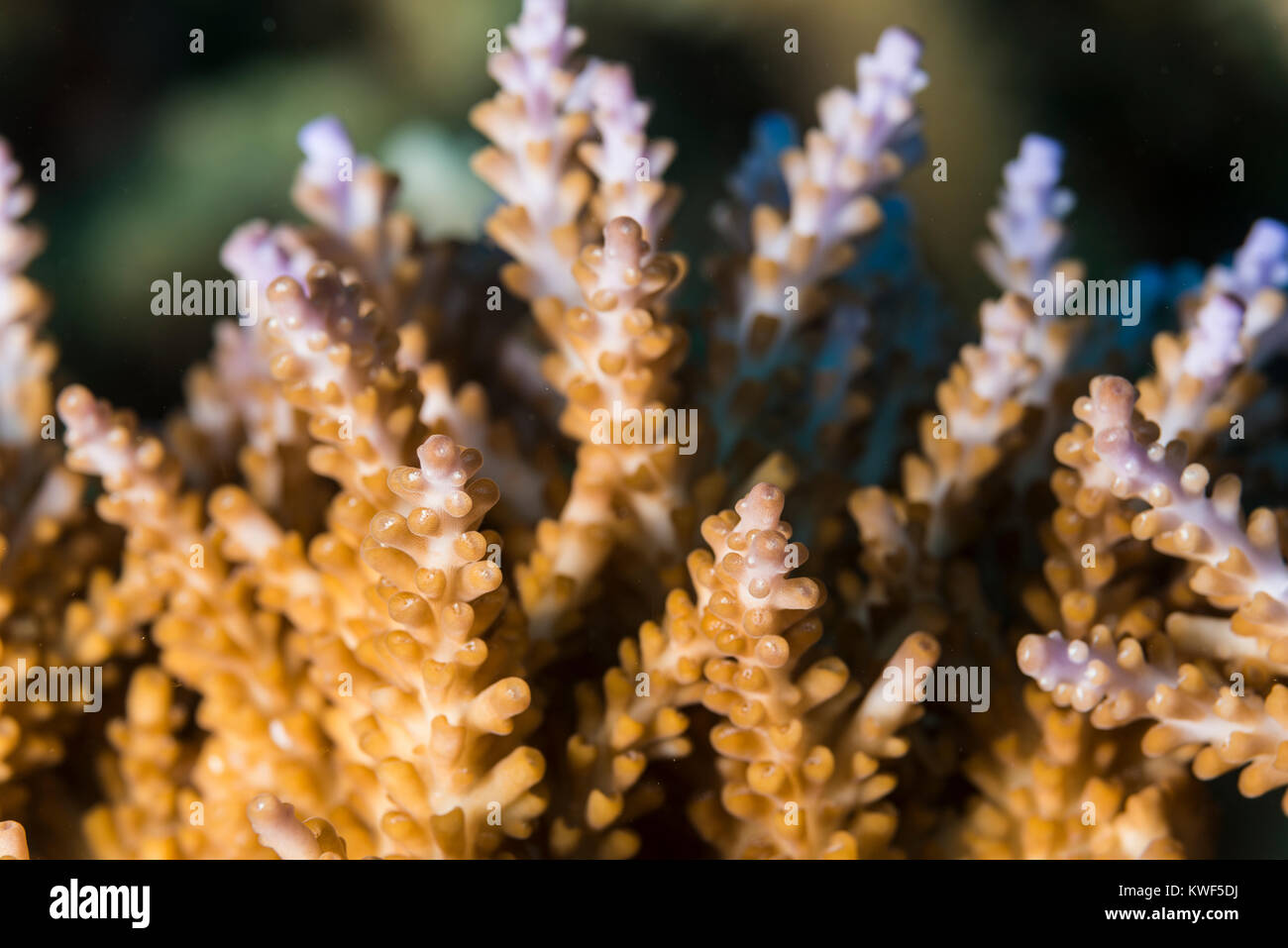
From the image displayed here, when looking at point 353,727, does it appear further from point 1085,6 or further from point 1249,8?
point 1085,6

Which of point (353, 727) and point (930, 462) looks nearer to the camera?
point (353, 727)

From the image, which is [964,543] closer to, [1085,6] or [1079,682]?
[1079,682]
